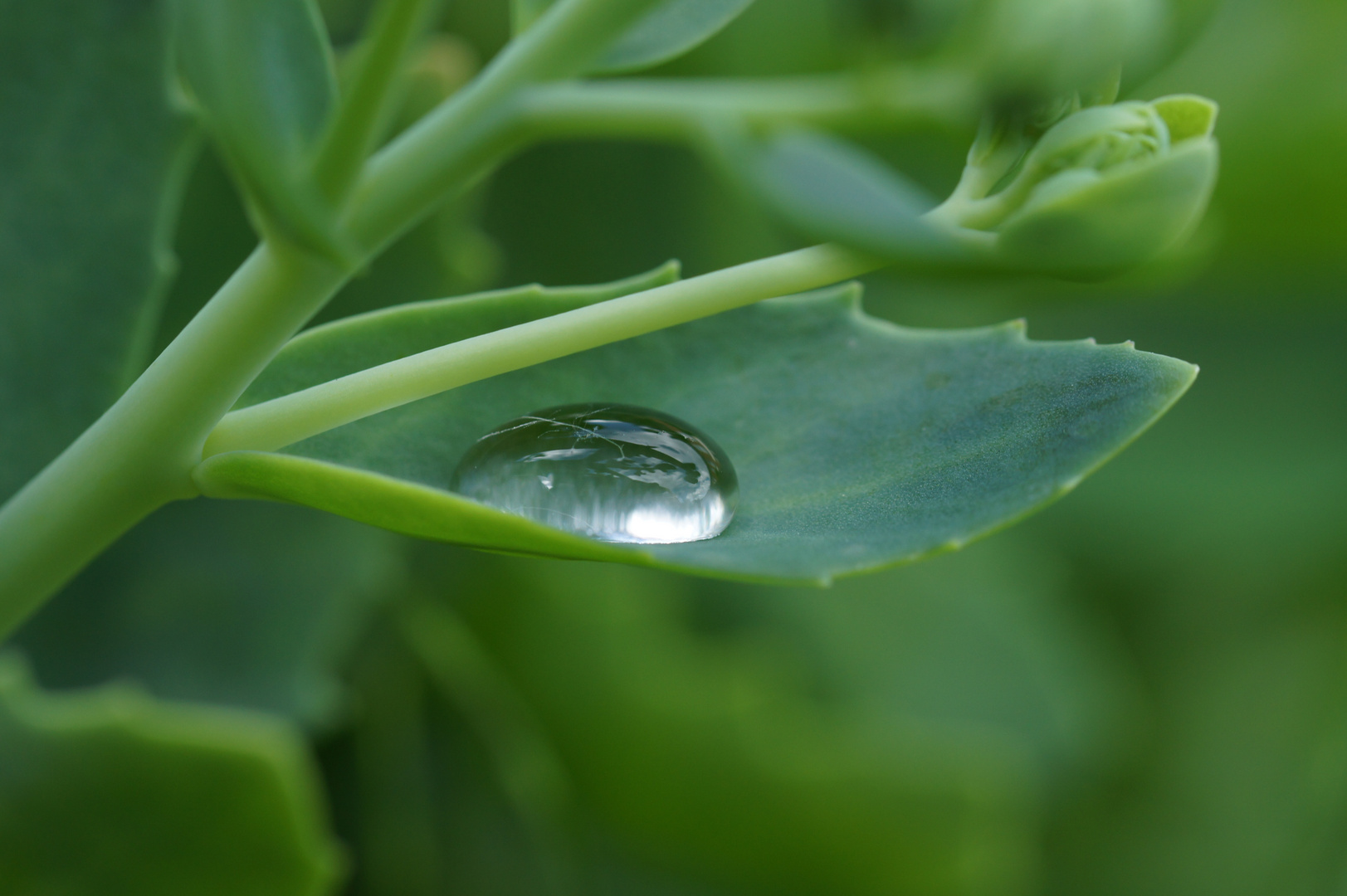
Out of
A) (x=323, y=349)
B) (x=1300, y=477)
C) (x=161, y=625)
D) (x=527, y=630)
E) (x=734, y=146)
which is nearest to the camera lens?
(x=734, y=146)

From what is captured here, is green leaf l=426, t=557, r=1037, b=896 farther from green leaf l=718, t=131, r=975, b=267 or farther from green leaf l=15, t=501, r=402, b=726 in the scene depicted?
green leaf l=718, t=131, r=975, b=267

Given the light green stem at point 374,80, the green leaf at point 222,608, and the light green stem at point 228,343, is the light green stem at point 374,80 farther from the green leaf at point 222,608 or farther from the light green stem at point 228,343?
the green leaf at point 222,608

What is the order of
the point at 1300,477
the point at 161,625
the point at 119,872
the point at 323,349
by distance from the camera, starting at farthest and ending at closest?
the point at 1300,477, the point at 161,625, the point at 119,872, the point at 323,349

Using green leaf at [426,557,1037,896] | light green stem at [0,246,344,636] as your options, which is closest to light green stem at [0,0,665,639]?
light green stem at [0,246,344,636]

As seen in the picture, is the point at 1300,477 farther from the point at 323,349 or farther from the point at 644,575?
the point at 323,349

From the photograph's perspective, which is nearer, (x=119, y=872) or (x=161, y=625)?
(x=119, y=872)

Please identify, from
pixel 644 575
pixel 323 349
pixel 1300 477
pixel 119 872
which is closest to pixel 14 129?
pixel 323 349

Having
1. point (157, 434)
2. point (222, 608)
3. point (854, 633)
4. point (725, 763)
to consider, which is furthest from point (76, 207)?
point (854, 633)
